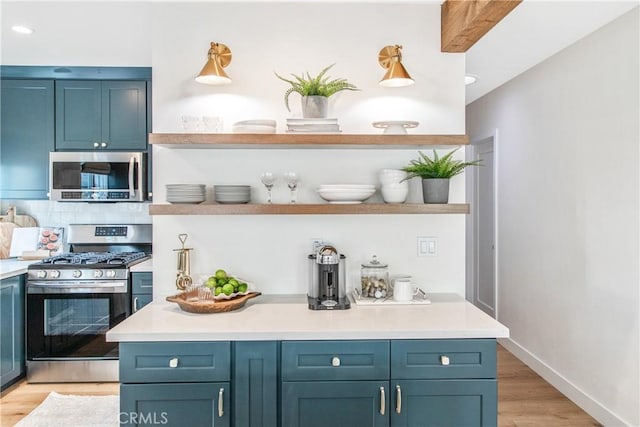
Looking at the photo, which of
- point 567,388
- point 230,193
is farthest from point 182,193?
point 567,388

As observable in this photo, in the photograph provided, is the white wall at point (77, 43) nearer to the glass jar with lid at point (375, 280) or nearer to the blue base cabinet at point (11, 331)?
the blue base cabinet at point (11, 331)

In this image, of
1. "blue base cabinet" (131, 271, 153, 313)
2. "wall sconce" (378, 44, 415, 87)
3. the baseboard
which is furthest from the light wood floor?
"wall sconce" (378, 44, 415, 87)

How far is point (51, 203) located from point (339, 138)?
306 centimetres

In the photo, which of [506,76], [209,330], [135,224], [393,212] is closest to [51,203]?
[135,224]

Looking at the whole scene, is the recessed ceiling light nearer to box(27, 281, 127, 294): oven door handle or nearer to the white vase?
box(27, 281, 127, 294): oven door handle

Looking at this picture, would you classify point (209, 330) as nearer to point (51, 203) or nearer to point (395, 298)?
point (395, 298)

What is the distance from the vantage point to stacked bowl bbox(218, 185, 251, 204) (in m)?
2.25

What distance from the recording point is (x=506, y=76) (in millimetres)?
3805

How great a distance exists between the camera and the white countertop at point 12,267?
304cm

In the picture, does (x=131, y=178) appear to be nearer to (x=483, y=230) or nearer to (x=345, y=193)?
(x=345, y=193)

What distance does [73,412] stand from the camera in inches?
112

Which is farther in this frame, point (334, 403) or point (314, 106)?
A: point (314, 106)

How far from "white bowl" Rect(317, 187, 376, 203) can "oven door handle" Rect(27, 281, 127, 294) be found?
1873mm

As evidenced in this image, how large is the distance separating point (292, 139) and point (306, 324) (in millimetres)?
923
